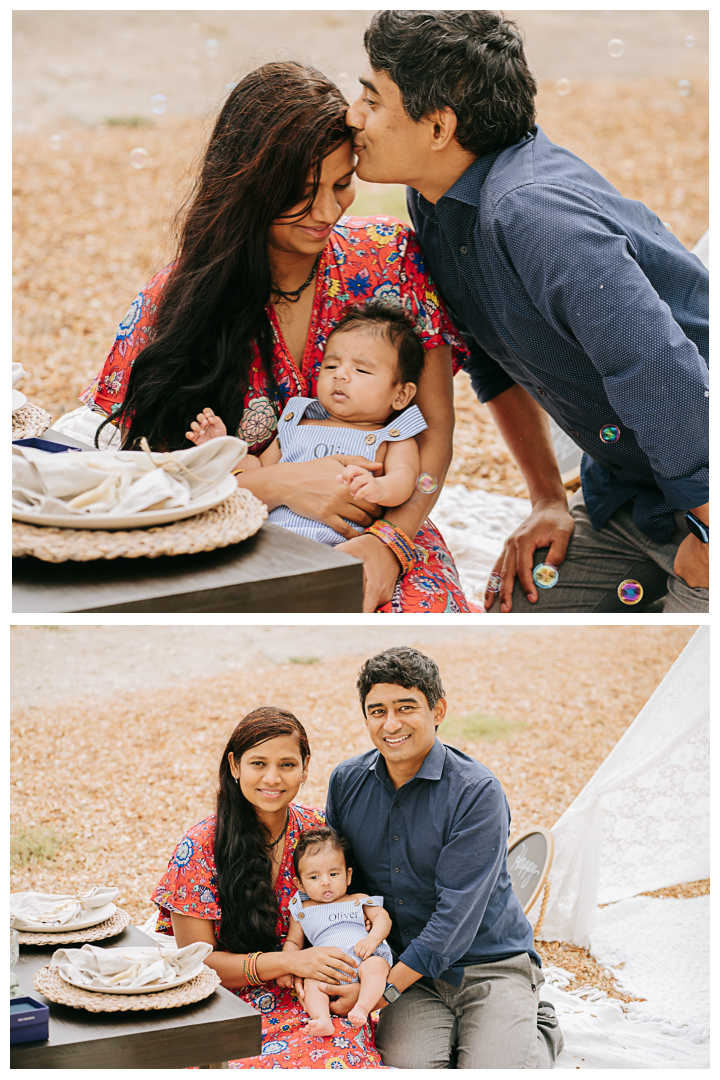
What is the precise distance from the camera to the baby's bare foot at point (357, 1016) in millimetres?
1588

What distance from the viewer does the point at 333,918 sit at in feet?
5.64

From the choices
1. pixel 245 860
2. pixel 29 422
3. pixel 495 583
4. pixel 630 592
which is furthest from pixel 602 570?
pixel 29 422

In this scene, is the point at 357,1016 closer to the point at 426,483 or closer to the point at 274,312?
the point at 426,483

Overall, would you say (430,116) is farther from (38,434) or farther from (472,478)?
(472,478)

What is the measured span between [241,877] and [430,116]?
4.44ft

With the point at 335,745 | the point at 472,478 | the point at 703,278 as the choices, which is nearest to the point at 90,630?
the point at 335,745

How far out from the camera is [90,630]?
5.66 meters

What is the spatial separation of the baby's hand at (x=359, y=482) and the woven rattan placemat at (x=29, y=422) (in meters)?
0.50

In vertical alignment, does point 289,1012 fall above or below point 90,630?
below

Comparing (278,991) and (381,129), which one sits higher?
(381,129)

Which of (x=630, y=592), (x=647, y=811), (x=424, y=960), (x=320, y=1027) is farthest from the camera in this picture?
(x=647, y=811)

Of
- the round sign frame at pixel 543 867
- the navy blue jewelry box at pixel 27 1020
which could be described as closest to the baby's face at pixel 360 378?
the navy blue jewelry box at pixel 27 1020

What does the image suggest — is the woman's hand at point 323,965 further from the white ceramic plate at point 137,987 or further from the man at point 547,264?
the man at point 547,264

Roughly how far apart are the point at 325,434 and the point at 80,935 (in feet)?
3.16
